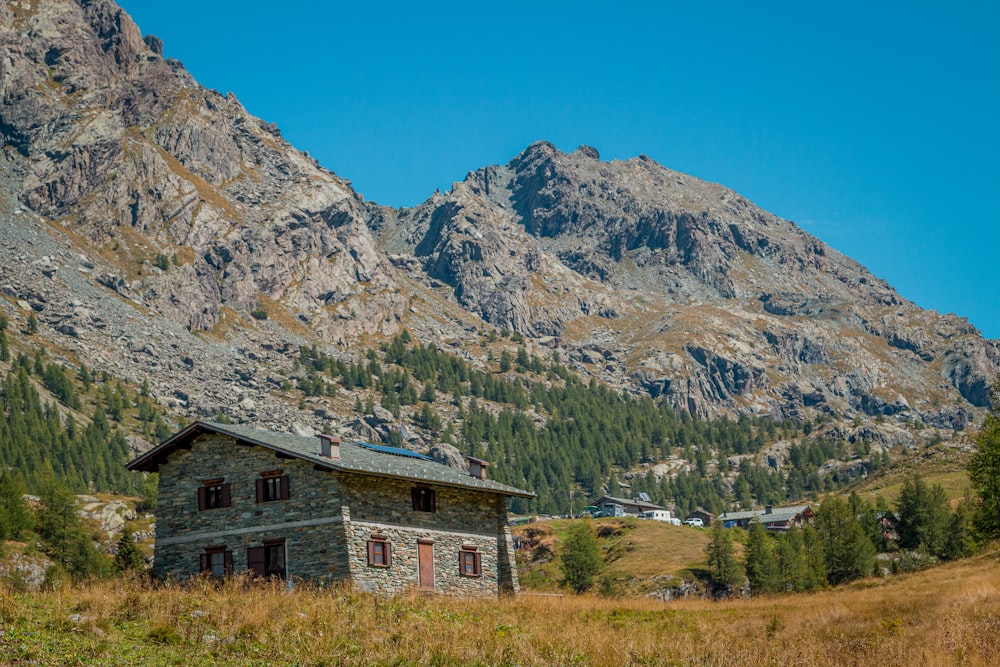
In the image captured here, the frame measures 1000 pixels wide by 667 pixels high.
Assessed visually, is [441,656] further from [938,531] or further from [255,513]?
[938,531]

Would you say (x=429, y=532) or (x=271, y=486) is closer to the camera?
(x=271, y=486)

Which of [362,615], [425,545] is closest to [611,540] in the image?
[425,545]

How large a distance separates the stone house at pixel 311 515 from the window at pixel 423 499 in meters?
0.06

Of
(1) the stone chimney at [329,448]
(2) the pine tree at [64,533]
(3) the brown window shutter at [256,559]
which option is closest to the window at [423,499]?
(1) the stone chimney at [329,448]

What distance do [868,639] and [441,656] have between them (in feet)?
40.7

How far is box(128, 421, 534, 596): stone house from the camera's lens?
156ft

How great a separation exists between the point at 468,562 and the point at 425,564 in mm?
3647

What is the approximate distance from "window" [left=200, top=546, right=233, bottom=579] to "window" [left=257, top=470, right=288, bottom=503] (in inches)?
123

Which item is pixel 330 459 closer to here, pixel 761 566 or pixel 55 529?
pixel 55 529

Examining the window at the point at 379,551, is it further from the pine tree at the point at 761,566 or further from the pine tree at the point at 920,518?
the pine tree at the point at 920,518

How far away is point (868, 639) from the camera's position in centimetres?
2886

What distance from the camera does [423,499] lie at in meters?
52.0

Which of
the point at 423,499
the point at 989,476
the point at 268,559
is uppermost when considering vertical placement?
the point at 989,476

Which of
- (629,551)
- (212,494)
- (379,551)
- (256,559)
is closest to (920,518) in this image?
(629,551)
